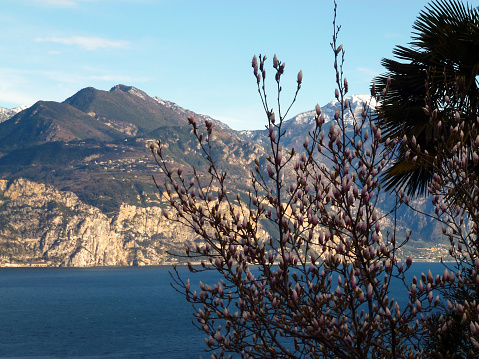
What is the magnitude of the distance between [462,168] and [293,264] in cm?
303

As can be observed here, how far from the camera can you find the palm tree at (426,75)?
11.1 metres

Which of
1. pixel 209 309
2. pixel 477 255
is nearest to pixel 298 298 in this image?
pixel 209 309

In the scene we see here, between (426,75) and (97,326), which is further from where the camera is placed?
(97,326)

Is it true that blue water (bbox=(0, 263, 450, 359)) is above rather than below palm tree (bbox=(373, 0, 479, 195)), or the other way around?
below

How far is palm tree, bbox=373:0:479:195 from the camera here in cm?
1114

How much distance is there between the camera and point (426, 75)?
12188 millimetres

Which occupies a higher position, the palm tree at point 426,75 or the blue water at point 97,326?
the palm tree at point 426,75

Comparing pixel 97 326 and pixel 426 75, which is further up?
pixel 426 75

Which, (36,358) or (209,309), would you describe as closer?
(209,309)

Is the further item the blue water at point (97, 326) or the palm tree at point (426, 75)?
the blue water at point (97, 326)

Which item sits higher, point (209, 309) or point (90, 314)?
point (209, 309)

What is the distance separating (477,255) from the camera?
22.8 feet

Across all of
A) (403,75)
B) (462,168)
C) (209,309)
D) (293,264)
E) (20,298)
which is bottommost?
(20,298)

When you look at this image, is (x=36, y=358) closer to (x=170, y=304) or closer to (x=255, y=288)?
(x=170, y=304)
